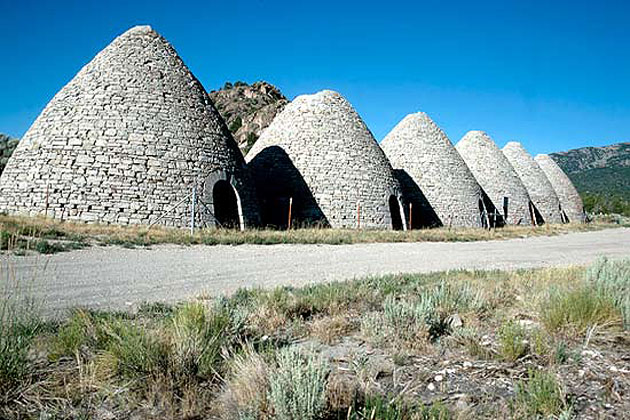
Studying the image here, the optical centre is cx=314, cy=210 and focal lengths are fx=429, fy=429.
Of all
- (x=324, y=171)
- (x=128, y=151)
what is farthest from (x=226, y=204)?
(x=324, y=171)

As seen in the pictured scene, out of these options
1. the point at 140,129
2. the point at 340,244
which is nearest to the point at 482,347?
the point at 340,244

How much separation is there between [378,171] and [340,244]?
7.54m

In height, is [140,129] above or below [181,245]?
above

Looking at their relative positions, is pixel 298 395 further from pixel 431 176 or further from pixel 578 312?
pixel 431 176

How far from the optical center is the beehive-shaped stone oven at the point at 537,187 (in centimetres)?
3347

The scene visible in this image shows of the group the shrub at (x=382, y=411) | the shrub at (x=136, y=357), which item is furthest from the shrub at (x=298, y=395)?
the shrub at (x=136, y=357)

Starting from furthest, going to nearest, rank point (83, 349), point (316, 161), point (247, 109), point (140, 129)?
point (247, 109) < point (316, 161) < point (140, 129) < point (83, 349)

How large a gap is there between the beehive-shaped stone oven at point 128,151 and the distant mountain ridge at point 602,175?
198 feet

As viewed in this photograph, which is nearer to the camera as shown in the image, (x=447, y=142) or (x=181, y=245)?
(x=181, y=245)

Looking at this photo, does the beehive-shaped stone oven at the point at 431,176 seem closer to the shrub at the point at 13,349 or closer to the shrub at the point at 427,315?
the shrub at the point at 427,315

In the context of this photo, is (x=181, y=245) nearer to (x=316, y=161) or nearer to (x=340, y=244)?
(x=340, y=244)

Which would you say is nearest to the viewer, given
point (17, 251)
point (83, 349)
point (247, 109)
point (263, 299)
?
point (83, 349)

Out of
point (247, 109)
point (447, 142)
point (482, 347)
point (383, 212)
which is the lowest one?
point (482, 347)

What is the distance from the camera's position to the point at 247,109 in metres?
66.2
